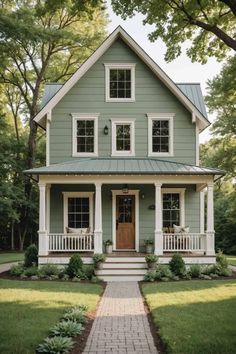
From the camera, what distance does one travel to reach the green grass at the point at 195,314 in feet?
23.7

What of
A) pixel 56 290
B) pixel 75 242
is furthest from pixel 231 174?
pixel 56 290

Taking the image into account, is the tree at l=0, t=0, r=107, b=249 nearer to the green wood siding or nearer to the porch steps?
the green wood siding

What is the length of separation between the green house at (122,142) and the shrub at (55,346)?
10.9 metres

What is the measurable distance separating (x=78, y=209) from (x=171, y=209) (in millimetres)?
3926

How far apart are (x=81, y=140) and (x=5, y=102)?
19767 millimetres

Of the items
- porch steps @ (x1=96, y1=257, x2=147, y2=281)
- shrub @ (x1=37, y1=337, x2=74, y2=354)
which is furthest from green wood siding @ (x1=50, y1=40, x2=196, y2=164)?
shrub @ (x1=37, y1=337, x2=74, y2=354)

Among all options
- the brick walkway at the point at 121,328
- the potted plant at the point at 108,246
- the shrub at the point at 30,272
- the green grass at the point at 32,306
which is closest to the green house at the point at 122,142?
the potted plant at the point at 108,246

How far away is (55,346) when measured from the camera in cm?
691

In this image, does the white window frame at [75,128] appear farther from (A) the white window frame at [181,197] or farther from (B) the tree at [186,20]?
(B) the tree at [186,20]

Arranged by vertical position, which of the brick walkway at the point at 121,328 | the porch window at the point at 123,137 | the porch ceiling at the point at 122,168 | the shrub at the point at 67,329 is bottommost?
the brick walkway at the point at 121,328

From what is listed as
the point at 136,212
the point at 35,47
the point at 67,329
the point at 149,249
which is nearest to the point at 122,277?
the point at 149,249

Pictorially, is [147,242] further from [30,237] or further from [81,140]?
[30,237]

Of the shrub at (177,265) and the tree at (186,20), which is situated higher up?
the tree at (186,20)

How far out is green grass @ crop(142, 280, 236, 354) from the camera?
723 cm
